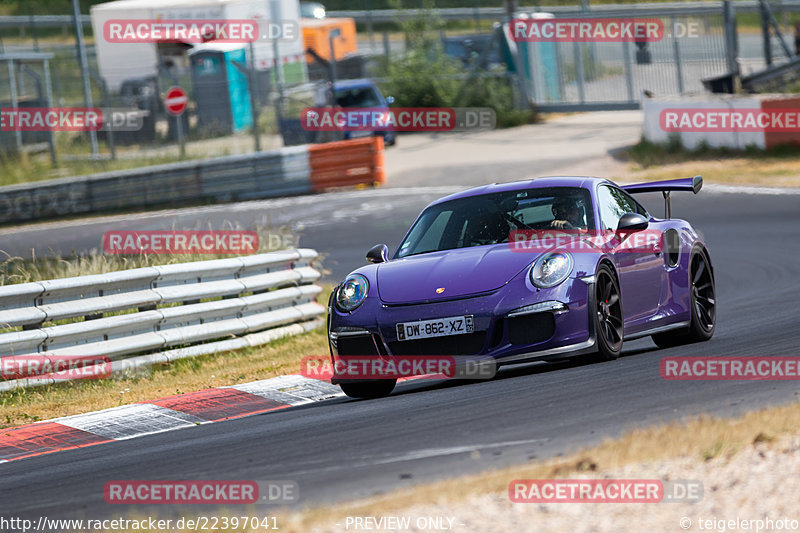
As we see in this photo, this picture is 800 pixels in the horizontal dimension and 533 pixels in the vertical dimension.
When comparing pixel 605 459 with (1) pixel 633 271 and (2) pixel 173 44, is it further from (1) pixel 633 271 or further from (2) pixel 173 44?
(2) pixel 173 44

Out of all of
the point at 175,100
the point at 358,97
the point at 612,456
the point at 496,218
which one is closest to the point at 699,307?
the point at 496,218

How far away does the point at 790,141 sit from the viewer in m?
23.6

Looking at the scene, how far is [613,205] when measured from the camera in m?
8.99

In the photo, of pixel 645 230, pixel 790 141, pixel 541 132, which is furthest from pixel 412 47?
pixel 645 230

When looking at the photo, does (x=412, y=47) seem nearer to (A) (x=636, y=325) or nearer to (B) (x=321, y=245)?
(B) (x=321, y=245)

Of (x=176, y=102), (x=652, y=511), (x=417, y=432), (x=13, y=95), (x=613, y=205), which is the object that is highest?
(x=13, y=95)

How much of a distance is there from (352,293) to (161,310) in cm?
342

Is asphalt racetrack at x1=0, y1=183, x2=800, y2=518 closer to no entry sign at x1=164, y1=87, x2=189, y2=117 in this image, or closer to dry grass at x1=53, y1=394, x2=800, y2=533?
dry grass at x1=53, y1=394, x2=800, y2=533

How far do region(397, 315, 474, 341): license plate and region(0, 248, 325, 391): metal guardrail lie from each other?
3.68m

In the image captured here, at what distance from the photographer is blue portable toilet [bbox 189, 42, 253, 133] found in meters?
30.4

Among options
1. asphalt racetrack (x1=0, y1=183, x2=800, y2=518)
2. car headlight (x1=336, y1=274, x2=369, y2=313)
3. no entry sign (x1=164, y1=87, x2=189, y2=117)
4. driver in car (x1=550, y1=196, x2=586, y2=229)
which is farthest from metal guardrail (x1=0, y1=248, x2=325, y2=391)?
no entry sign (x1=164, y1=87, x2=189, y2=117)

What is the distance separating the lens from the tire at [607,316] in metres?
7.81

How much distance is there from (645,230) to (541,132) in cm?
2266

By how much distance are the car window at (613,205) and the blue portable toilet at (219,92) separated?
20.2 meters
